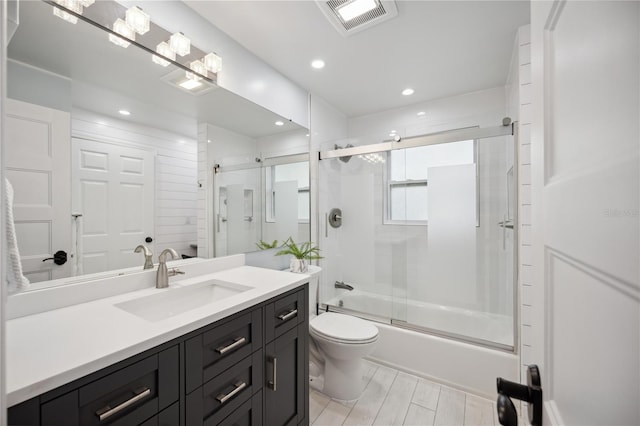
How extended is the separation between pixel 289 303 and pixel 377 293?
1679mm

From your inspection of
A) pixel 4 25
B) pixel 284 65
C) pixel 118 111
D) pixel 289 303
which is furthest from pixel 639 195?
pixel 284 65

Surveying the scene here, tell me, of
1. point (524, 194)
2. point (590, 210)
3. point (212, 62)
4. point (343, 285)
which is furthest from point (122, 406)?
point (343, 285)

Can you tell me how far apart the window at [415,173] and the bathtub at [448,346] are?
85cm

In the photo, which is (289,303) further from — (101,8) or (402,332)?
(101,8)

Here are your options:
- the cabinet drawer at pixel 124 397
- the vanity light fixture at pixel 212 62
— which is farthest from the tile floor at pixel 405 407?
the vanity light fixture at pixel 212 62

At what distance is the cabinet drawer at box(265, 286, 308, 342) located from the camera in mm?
1253

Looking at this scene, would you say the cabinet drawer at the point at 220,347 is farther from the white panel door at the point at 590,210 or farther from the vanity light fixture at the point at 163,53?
the vanity light fixture at the point at 163,53

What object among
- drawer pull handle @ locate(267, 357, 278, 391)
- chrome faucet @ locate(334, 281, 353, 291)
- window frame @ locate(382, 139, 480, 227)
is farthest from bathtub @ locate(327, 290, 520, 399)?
drawer pull handle @ locate(267, 357, 278, 391)

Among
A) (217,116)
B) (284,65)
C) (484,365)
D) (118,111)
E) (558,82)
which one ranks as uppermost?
(284,65)

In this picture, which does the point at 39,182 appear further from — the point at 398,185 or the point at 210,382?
the point at 398,185

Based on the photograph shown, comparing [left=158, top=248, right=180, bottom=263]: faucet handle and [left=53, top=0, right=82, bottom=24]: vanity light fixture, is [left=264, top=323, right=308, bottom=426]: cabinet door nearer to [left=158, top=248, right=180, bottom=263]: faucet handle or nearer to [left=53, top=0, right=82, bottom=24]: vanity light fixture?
[left=158, top=248, right=180, bottom=263]: faucet handle

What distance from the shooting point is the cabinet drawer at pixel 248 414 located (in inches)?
41.7

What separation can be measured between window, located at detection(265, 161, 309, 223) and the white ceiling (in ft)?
Answer: 2.56

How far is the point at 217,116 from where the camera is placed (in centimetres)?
177
